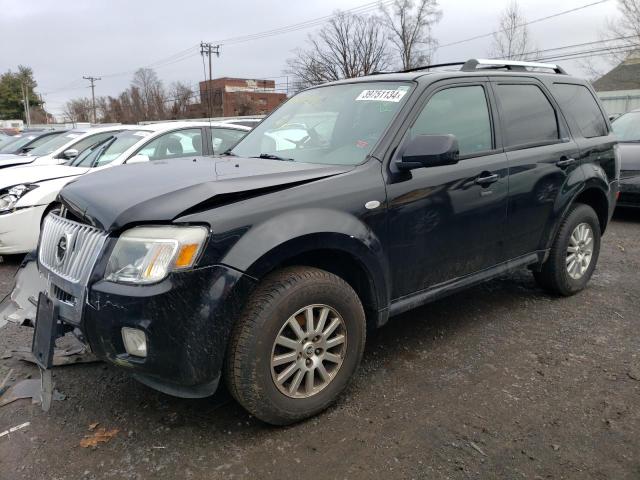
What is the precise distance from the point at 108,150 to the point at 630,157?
760 cm

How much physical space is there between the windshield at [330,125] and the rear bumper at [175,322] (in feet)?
3.91

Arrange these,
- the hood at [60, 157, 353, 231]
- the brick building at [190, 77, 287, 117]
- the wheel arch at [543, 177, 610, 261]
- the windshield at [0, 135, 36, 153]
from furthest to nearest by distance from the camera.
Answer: the brick building at [190, 77, 287, 117]
the windshield at [0, 135, 36, 153]
the wheel arch at [543, 177, 610, 261]
the hood at [60, 157, 353, 231]

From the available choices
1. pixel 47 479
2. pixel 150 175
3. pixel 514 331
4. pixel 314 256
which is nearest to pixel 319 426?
pixel 314 256

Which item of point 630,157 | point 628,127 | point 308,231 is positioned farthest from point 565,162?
point 628,127

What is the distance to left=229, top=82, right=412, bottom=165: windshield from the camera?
3.24 m

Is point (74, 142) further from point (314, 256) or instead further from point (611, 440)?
point (611, 440)

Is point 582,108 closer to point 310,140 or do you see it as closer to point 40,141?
point 310,140

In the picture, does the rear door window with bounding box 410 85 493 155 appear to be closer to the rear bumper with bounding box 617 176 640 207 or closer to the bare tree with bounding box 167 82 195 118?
the rear bumper with bounding box 617 176 640 207

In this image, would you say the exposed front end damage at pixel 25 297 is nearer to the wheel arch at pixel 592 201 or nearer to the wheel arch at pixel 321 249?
the wheel arch at pixel 321 249

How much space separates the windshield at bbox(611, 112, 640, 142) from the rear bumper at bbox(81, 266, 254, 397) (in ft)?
27.6

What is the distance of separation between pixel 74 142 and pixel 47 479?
7214 mm

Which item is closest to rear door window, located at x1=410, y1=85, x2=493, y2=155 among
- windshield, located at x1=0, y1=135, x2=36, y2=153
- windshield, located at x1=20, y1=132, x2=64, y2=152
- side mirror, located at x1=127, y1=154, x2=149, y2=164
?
side mirror, located at x1=127, y1=154, x2=149, y2=164

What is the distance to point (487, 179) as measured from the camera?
3537 mm

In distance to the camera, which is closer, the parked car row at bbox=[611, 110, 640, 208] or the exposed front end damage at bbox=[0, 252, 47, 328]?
the exposed front end damage at bbox=[0, 252, 47, 328]
